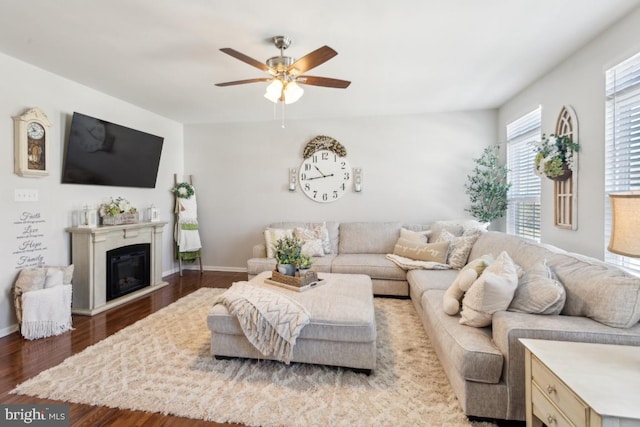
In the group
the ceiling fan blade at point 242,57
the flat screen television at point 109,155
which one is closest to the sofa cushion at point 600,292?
the ceiling fan blade at point 242,57

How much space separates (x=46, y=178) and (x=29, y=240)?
0.64 m

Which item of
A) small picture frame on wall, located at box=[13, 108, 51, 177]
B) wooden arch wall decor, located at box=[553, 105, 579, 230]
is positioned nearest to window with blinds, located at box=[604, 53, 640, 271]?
wooden arch wall decor, located at box=[553, 105, 579, 230]

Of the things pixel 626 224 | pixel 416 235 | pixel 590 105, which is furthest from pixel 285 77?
pixel 416 235

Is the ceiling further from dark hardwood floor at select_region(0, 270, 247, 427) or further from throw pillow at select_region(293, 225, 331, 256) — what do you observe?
dark hardwood floor at select_region(0, 270, 247, 427)

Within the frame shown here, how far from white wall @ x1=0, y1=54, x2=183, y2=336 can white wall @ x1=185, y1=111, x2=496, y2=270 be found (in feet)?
4.20

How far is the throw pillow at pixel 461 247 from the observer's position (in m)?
3.38

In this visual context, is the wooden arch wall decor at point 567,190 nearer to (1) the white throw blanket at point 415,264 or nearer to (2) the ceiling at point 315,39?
(2) the ceiling at point 315,39

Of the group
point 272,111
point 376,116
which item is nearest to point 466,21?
point 376,116

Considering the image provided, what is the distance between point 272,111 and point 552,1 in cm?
339

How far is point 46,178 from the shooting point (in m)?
3.10

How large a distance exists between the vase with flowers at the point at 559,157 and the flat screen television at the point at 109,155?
468 cm

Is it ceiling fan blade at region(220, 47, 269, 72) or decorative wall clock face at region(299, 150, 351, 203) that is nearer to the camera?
ceiling fan blade at region(220, 47, 269, 72)

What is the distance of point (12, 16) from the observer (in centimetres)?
213

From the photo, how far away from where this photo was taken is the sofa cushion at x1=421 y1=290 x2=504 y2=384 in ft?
5.22
